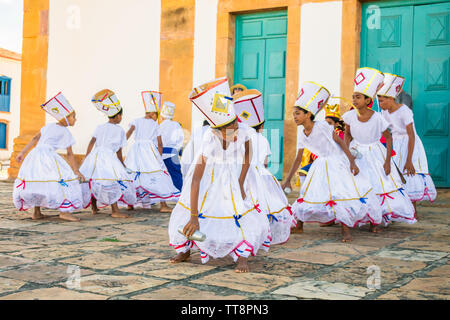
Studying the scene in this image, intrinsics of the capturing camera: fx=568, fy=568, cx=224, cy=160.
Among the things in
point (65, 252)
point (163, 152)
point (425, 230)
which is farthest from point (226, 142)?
point (163, 152)

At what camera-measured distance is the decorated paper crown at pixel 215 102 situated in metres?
3.81

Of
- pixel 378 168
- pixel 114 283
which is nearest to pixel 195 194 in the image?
pixel 114 283

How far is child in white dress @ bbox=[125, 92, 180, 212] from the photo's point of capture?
754 centimetres

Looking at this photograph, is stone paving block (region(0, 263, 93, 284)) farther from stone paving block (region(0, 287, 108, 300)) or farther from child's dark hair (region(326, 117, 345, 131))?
child's dark hair (region(326, 117, 345, 131))

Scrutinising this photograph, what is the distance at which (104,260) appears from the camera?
412cm

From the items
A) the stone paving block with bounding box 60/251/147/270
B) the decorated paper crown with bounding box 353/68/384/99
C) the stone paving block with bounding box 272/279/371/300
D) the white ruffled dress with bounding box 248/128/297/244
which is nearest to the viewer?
the stone paving block with bounding box 272/279/371/300

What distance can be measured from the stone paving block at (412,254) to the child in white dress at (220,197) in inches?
41.4

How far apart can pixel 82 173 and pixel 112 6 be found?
568 cm

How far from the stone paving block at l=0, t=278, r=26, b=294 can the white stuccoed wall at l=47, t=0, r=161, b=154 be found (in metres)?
7.85

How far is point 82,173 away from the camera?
22.6ft

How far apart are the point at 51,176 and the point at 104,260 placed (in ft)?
8.18

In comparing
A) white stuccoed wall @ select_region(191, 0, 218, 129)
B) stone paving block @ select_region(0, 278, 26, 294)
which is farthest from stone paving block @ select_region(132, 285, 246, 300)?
white stuccoed wall @ select_region(191, 0, 218, 129)

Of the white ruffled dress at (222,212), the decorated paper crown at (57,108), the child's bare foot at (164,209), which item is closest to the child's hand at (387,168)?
the white ruffled dress at (222,212)
